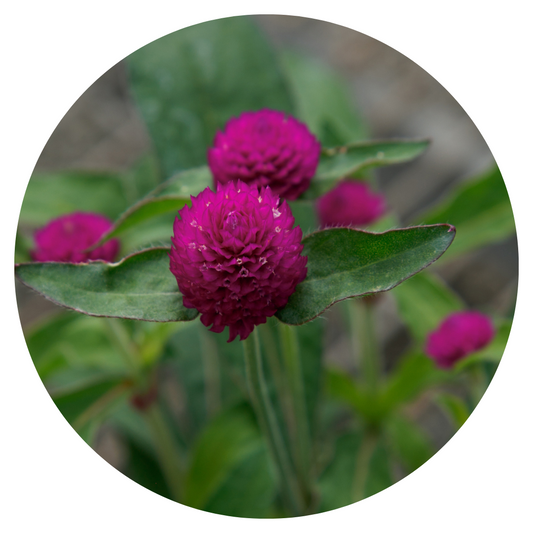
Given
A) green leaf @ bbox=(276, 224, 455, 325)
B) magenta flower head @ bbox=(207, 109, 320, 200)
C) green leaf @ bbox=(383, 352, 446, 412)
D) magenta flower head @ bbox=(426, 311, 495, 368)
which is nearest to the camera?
green leaf @ bbox=(276, 224, 455, 325)

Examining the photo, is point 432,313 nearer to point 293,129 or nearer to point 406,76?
point 293,129

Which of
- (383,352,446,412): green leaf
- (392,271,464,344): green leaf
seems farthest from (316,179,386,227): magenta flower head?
(383,352,446,412): green leaf

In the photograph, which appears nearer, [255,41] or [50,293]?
[50,293]

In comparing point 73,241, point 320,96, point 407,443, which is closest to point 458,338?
point 407,443

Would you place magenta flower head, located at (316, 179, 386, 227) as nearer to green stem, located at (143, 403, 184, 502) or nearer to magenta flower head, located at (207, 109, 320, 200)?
magenta flower head, located at (207, 109, 320, 200)

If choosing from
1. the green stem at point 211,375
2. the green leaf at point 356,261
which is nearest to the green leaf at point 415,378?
the green stem at point 211,375

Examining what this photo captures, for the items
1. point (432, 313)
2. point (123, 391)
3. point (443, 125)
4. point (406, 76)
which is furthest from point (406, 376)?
point (406, 76)
